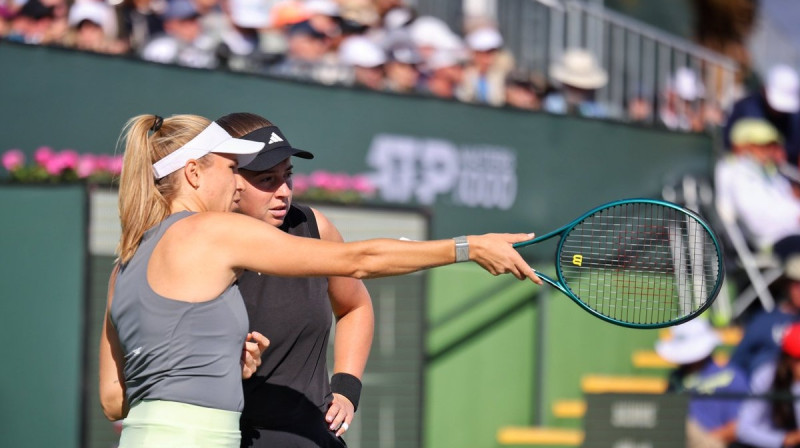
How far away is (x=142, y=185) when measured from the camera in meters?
3.35

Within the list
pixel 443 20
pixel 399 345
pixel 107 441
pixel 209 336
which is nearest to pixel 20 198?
pixel 107 441

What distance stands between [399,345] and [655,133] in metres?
4.79

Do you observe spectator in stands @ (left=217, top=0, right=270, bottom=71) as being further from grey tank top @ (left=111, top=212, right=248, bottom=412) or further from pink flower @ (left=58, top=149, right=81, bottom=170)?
grey tank top @ (left=111, top=212, right=248, bottom=412)

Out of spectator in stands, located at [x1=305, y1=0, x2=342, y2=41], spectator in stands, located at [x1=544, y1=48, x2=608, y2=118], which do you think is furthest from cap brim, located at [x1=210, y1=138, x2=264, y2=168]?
spectator in stands, located at [x1=544, y1=48, x2=608, y2=118]

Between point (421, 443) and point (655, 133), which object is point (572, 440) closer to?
point (421, 443)

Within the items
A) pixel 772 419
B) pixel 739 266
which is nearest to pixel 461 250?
pixel 772 419

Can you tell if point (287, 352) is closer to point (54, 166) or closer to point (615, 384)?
point (54, 166)

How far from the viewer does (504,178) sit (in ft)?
33.4

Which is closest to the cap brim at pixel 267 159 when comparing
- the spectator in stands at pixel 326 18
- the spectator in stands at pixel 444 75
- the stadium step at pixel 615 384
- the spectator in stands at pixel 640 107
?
the spectator in stands at pixel 326 18

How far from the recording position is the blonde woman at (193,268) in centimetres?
319

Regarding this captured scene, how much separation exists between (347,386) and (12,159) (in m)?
4.09

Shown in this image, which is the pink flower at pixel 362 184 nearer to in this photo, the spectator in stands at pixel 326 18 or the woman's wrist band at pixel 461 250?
the spectator in stands at pixel 326 18

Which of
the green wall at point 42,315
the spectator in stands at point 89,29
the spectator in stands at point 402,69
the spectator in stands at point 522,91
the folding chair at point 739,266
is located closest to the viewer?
the green wall at point 42,315

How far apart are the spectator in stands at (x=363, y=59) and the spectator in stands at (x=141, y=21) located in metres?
1.41
